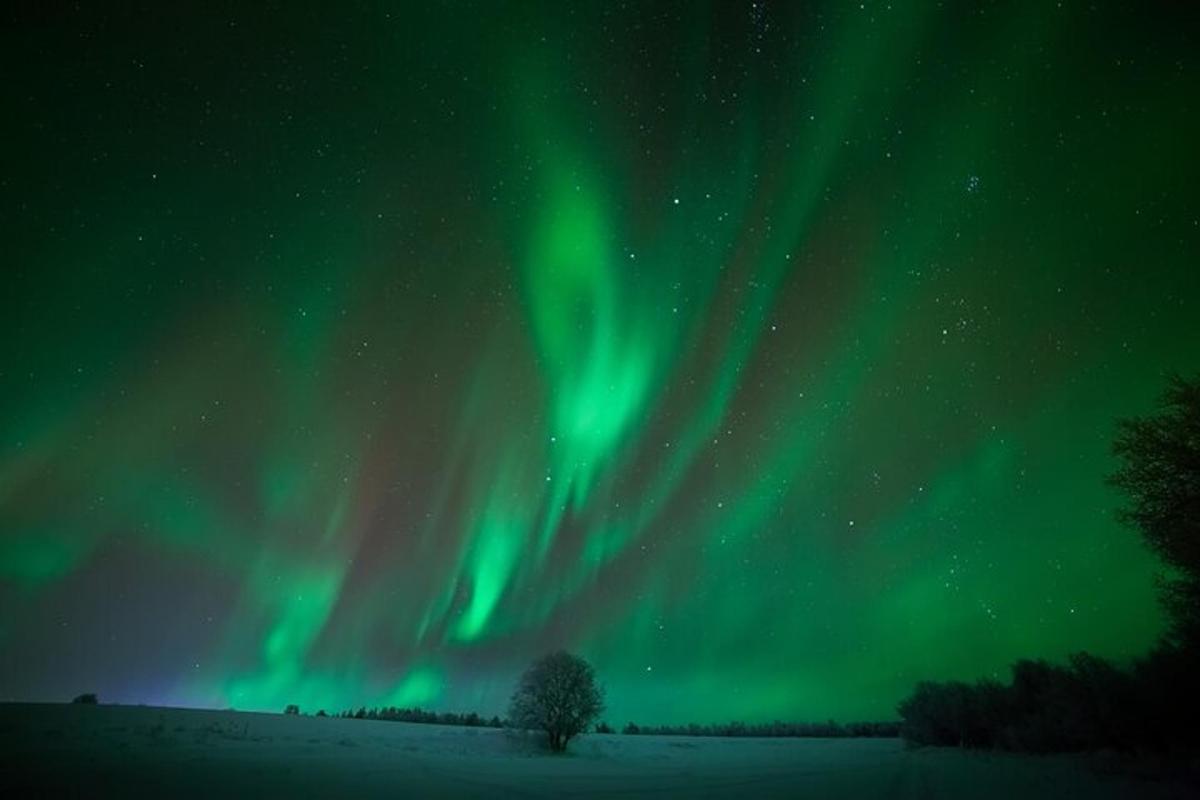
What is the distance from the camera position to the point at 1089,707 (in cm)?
2162

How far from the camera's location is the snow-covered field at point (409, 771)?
1311 centimetres

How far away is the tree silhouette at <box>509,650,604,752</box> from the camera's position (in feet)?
100

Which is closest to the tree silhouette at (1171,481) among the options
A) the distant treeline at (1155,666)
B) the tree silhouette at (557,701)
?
the distant treeline at (1155,666)

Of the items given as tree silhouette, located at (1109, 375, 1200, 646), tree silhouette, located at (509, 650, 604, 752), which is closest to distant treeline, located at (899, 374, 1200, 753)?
tree silhouette, located at (1109, 375, 1200, 646)

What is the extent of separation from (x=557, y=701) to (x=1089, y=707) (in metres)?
23.7

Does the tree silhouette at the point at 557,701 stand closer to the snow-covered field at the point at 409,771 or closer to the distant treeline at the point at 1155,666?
the snow-covered field at the point at 409,771

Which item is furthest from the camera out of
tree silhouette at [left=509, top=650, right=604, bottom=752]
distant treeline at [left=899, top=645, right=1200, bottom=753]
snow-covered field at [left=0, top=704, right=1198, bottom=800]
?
tree silhouette at [left=509, top=650, right=604, bottom=752]

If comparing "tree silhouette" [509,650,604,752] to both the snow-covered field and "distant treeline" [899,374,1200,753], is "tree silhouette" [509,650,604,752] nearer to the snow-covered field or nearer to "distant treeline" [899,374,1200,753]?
the snow-covered field

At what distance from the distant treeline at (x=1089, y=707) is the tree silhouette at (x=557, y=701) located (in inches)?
828

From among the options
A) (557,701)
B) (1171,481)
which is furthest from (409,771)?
(1171,481)

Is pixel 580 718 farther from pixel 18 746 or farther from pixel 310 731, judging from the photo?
pixel 18 746

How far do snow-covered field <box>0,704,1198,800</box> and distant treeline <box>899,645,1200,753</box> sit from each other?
6.23 feet

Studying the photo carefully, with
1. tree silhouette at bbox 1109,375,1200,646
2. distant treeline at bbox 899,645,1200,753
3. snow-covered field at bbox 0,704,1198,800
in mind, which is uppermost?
tree silhouette at bbox 1109,375,1200,646

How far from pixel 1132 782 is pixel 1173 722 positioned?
249 inches
